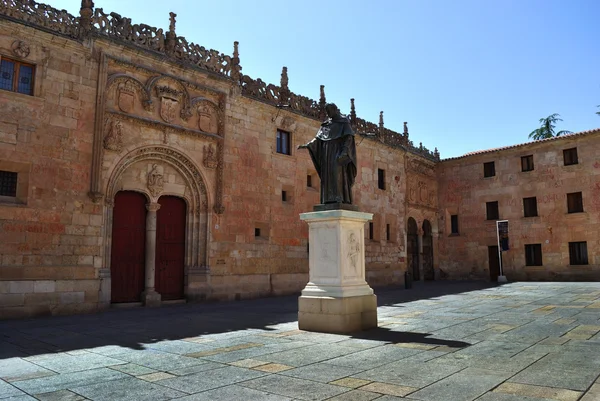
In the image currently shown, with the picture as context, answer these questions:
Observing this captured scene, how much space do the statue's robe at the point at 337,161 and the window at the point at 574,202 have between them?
822 inches

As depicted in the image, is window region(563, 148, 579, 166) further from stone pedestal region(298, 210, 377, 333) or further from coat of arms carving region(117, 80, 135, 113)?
coat of arms carving region(117, 80, 135, 113)

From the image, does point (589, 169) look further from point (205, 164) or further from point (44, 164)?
point (44, 164)

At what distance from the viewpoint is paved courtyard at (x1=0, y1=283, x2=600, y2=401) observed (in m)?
4.21

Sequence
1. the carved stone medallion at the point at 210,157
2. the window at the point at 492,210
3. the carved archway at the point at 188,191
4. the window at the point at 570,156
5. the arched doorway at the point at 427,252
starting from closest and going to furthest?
the carved archway at the point at 188,191
the carved stone medallion at the point at 210,157
the window at the point at 570,156
the window at the point at 492,210
the arched doorway at the point at 427,252

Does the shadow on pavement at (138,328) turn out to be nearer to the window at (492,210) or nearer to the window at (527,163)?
the window at (492,210)

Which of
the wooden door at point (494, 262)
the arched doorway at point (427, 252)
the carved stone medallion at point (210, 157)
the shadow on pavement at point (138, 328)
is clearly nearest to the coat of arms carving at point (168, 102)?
the carved stone medallion at point (210, 157)

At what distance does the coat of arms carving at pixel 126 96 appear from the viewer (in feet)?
43.9

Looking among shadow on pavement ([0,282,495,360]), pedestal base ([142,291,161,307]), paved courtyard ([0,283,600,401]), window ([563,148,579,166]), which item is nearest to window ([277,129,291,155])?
pedestal base ([142,291,161,307])

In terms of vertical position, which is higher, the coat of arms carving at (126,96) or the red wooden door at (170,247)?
the coat of arms carving at (126,96)

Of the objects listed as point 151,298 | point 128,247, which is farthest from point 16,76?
point 151,298

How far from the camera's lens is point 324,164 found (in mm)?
8750

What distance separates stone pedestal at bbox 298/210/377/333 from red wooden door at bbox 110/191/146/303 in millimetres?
7520

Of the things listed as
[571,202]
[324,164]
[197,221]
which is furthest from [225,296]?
[571,202]

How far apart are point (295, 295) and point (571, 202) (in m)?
16.9
